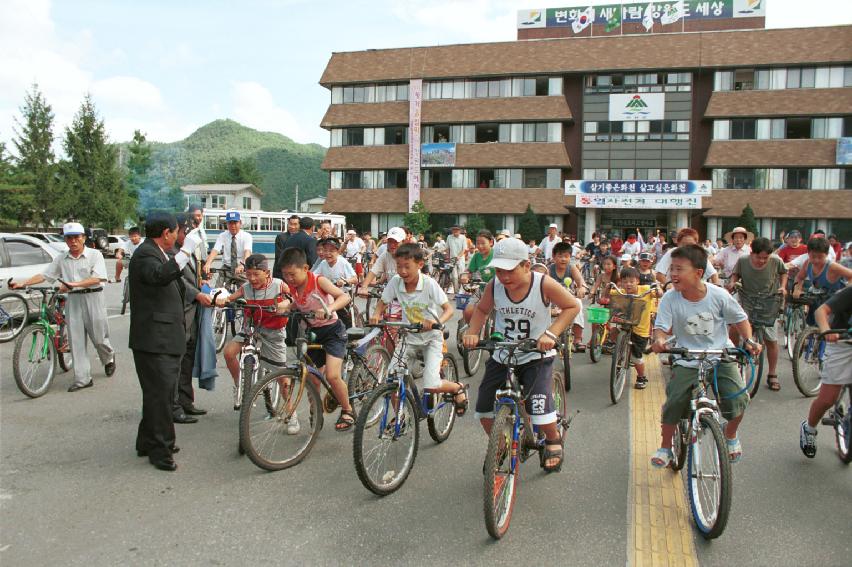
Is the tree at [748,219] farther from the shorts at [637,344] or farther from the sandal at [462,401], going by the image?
the sandal at [462,401]

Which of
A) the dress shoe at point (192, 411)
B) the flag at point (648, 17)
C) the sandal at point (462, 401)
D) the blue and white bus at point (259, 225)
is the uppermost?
the flag at point (648, 17)

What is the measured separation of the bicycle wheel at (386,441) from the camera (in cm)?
430

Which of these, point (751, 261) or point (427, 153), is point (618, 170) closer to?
point (427, 153)

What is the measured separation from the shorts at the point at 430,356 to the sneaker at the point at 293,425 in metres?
1.02

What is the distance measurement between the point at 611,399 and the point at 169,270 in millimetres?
4555

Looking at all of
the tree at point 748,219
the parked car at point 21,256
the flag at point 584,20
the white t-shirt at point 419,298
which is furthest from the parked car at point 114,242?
the flag at point 584,20

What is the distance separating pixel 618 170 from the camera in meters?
48.5

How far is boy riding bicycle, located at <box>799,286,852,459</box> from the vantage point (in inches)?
200

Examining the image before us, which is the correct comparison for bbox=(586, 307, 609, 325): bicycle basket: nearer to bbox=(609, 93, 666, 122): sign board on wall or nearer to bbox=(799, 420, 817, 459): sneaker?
bbox=(799, 420, 817, 459): sneaker

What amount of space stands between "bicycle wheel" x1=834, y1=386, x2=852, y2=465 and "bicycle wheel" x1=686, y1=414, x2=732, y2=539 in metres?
1.83

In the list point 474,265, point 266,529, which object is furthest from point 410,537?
point 474,265

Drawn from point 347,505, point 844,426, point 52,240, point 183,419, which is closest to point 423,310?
point 347,505

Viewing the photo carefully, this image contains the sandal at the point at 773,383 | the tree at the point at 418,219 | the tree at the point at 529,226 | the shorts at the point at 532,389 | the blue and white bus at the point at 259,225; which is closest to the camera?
the shorts at the point at 532,389

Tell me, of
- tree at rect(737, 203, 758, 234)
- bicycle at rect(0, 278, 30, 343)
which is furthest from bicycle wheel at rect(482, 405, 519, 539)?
tree at rect(737, 203, 758, 234)
